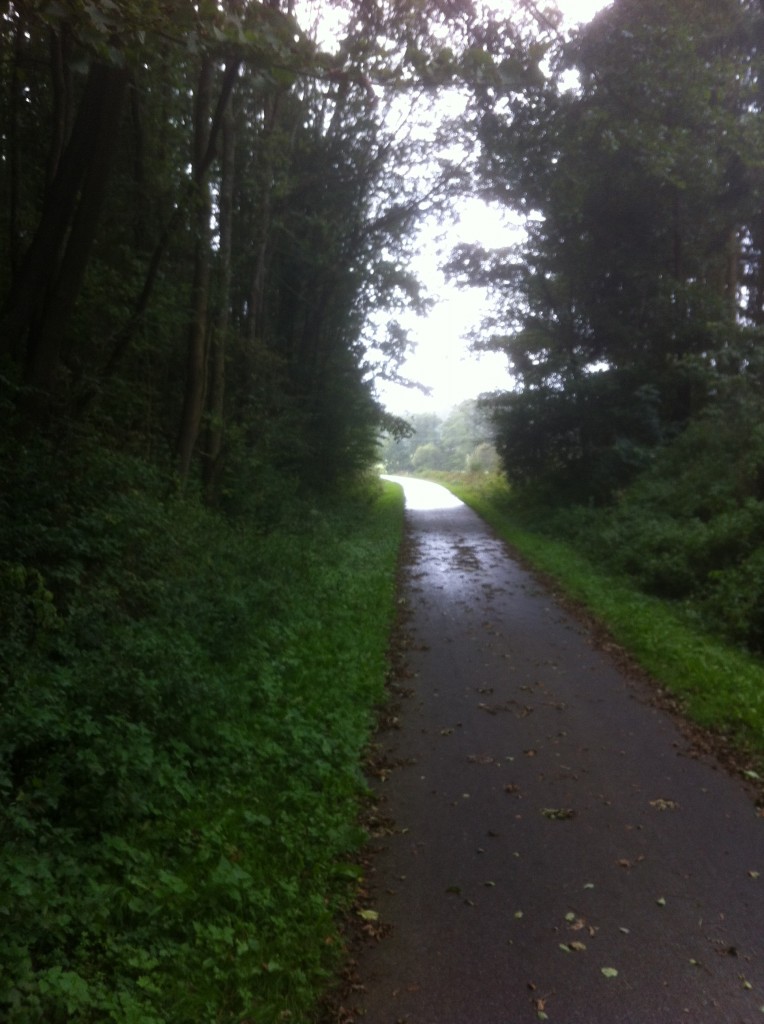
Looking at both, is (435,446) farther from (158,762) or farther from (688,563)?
(158,762)

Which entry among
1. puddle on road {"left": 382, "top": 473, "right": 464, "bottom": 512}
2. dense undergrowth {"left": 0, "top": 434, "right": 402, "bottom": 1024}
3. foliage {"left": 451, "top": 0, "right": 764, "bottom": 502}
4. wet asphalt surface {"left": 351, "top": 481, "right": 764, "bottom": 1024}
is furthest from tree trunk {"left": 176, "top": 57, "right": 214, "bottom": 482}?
puddle on road {"left": 382, "top": 473, "right": 464, "bottom": 512}

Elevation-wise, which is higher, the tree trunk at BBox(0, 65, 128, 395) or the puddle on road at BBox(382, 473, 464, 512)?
the tree trunk at BBox(0, 65, 128, 395)

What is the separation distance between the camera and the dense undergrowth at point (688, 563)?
941 cm

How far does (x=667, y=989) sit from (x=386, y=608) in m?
9.24

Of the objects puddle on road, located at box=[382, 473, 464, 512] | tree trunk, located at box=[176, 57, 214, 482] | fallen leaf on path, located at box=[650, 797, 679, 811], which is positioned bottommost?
puddle on road, located at box=[382, 473, 464, 512]

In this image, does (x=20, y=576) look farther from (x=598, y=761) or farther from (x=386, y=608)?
(x=386, y=608)

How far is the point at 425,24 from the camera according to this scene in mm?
12055

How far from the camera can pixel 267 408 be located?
64.6 ft

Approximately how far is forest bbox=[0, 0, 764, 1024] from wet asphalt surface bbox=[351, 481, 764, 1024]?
0.44 meters

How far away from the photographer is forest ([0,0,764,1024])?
15.8ft

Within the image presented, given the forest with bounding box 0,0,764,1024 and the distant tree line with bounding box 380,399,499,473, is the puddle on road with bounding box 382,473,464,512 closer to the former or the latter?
the forest with bounding box 0,0,764,1024

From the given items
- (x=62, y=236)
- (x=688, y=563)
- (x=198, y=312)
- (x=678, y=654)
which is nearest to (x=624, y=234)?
(x=688, y=563)

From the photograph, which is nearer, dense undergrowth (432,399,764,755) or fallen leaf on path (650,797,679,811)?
fallen leaf on path (650,797,679,811)

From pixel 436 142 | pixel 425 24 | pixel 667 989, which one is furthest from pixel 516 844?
pixel 436 142
